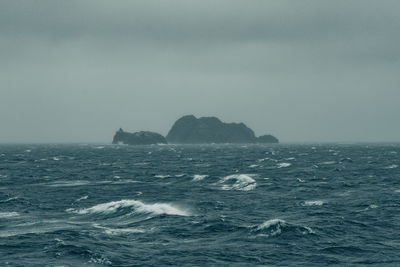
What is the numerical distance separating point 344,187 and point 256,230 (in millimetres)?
35221

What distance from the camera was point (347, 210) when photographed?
159 feet

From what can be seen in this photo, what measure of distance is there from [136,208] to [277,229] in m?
17.3

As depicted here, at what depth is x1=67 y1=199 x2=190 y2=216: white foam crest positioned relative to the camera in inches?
1871

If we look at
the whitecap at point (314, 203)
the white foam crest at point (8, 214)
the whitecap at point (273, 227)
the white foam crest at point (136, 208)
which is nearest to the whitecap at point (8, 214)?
the white foam crest at point (8, 214)

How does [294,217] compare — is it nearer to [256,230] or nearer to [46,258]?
[256,230]

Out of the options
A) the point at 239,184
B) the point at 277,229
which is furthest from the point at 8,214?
the point at 239,184

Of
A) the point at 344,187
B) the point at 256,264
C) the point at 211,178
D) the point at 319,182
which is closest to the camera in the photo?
the point at 256,264

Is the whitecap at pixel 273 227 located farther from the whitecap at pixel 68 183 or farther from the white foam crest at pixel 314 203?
the whitecap at pixel 68 183

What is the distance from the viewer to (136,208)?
160ft

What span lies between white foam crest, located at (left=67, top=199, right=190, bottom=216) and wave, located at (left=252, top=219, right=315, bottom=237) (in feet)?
34.6

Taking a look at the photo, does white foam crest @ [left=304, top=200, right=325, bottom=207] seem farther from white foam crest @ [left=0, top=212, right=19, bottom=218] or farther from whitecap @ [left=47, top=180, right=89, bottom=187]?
whitecap @ [left=47, top=180, right=89, bottom=187]

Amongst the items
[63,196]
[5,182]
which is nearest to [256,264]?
[63,196]

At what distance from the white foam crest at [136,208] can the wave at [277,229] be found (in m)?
10.5

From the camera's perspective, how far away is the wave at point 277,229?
36.7 m
